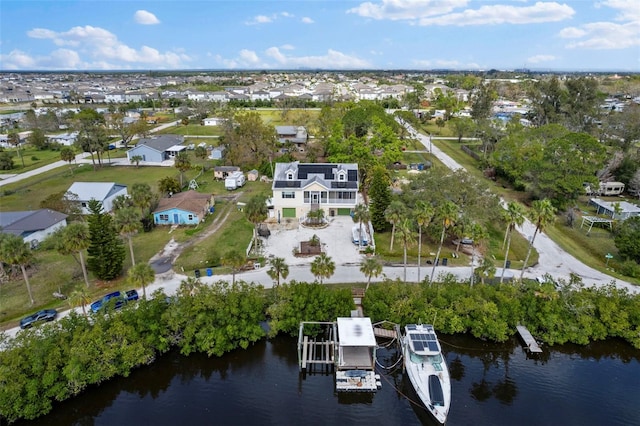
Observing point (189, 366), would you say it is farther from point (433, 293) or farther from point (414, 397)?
point (433, 293)

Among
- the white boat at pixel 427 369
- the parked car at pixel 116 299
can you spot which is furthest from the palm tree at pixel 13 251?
the white boat at pixel 427 369

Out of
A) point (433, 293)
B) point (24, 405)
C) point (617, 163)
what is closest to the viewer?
point (24, 405)

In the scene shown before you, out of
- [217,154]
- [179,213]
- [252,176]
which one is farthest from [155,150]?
[179,213]

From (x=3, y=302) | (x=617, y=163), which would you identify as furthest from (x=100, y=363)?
(x=617, y=163)

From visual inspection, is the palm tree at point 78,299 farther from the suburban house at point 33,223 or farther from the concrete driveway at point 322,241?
the suburban house at point 33,223

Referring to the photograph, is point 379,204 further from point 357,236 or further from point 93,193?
point 93,193

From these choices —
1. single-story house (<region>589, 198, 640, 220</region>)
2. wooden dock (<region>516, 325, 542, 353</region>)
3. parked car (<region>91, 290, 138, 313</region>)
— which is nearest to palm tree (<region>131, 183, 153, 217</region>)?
parked car (<region>91, 290, 138, 313</region>)

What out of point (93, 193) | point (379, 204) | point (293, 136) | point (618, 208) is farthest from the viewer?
point (293, 136)
